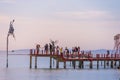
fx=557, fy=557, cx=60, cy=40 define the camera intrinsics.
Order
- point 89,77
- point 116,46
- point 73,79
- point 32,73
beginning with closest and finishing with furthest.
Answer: point 73,79, point 89,77, point 32,73, point 116,46

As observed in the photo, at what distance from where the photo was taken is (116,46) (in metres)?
98.8

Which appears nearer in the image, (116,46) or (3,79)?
(3,79)

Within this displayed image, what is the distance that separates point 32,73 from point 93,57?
11.0 meters

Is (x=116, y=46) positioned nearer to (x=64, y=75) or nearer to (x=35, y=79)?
(x=64, y=75)

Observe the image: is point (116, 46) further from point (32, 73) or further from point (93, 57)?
point (32, 73)

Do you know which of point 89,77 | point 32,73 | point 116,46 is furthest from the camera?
point 116,46

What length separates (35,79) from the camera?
7369 cm

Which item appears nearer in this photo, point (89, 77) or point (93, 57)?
point (89, 77)

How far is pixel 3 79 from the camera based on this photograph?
73750 mm

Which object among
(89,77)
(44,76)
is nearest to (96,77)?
(89,77)

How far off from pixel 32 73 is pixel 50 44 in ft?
17.2

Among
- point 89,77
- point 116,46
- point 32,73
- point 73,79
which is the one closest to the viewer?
point 73,79

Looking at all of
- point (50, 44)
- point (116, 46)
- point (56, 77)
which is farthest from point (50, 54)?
point (116, 46)

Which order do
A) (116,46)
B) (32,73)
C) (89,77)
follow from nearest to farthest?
(89,77), (32,73), (116,46)
